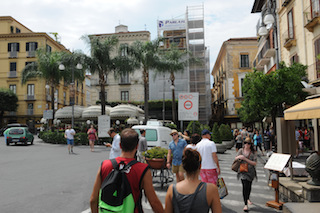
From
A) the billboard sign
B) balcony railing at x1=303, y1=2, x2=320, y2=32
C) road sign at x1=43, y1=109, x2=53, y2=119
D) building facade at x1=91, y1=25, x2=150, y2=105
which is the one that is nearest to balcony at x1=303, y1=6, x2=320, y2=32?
balcony railing at x1=303, y1=2, x2=320, y2=32

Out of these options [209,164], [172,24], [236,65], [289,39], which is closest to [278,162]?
[209,164]

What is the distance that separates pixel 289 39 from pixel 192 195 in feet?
72.0

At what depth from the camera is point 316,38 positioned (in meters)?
18.0

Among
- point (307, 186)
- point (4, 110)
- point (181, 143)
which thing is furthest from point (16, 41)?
point (307, 186)

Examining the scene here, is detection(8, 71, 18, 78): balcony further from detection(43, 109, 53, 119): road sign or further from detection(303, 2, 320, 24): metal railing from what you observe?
detection(303, 2, 320, 24): metal railing

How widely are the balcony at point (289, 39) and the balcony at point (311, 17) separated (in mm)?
2303

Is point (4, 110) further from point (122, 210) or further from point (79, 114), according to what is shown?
point (122, 210)

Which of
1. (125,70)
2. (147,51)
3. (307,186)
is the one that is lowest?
(307,186)

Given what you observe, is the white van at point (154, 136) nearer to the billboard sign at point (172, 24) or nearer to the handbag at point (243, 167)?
the handbag at point (243, 167)

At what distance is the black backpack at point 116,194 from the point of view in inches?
100

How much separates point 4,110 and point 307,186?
4823 centimetres

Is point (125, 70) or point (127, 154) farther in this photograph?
point (125, 70)

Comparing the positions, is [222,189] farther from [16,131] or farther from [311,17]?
[16,131]

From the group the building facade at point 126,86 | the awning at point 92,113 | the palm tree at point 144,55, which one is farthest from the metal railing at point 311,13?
the building facade at point 126,86
